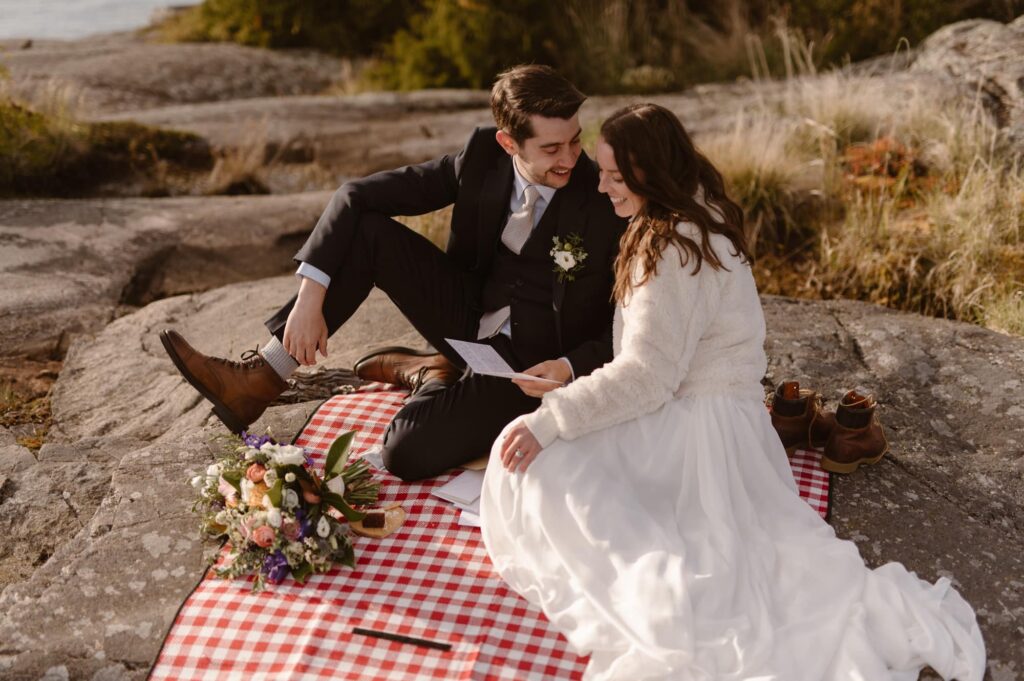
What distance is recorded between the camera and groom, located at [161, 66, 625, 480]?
3.74 meters

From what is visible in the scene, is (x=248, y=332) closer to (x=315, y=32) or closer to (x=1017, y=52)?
(x=1017, y=52)

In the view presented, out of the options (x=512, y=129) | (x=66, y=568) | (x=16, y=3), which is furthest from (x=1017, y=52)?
(x=16, y=3)

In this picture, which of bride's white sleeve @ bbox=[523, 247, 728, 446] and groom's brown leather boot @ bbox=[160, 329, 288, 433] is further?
groom's brown leather boot @ bbox=[160, 329, 288, 433]

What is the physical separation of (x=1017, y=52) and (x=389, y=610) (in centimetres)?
651

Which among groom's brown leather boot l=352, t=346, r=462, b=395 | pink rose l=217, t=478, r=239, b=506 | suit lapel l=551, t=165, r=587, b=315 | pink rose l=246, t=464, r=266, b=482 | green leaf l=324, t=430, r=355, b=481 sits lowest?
groom's brown leather boot l=352, t=346, r=462, b=395

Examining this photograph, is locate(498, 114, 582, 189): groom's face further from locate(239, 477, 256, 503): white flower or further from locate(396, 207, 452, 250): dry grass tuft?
locate(396, 207, 452, 250): dry grass tuft

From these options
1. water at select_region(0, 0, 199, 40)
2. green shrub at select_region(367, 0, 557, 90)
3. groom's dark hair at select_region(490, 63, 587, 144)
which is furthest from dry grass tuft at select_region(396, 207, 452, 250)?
water at select_region(0, 0, 199, 40)

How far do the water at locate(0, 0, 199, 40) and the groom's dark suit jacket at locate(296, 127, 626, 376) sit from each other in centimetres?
1105

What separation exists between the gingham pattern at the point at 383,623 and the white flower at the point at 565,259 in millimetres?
1018

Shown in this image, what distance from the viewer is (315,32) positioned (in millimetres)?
12219

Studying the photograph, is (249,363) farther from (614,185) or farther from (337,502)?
(614,185)

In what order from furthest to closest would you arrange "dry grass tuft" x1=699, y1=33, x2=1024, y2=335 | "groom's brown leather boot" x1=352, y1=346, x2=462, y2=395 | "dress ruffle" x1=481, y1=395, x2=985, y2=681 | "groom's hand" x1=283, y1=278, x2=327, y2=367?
1. "dry grass tuft" x1=699, y1=33, x2=1024, y2=335
2. "groom's brown leather boot" x1=352, y1=346, x2=462, y2=395
3. "groom's hand" x1=283, y1=278, x2=327, y2=367
4. "dress ruffle" x1=481, y1=395, x2=985, y2=681

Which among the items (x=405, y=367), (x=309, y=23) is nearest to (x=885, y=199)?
(x=405, y=367)

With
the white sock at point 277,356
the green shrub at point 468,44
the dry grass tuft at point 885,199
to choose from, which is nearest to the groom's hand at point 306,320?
the white sock at point 277,356
